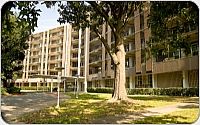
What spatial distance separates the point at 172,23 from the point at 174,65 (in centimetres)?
1674

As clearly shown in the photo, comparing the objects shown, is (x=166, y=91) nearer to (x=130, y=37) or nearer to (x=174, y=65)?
(x=174, y=65)

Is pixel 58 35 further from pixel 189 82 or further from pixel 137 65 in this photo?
pixel 189 82

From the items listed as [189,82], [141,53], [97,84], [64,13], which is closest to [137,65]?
[141,53]

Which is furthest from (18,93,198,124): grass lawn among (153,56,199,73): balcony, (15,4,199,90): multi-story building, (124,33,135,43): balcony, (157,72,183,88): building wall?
(124,33,135,43): balcony

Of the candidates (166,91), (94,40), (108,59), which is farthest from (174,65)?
(94,40)

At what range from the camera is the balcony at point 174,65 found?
2109cm

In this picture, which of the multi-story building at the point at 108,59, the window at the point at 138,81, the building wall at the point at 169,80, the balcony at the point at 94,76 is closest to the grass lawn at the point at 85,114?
the multi-story building at the point at 108,59

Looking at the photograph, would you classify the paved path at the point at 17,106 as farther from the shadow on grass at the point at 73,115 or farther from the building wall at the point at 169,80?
the building wall at the point at 169,80

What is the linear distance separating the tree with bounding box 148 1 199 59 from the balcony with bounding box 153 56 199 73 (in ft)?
40.6

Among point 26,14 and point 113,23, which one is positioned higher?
point 113,23

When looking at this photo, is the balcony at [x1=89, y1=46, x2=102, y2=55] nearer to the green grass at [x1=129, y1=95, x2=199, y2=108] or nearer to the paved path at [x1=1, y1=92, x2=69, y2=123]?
the paved path at [x1=1, y1=92, x2=69, y2=123]

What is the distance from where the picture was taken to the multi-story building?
2244 cm

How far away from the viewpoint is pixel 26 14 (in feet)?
26.9

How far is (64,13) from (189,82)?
12.6 meters
